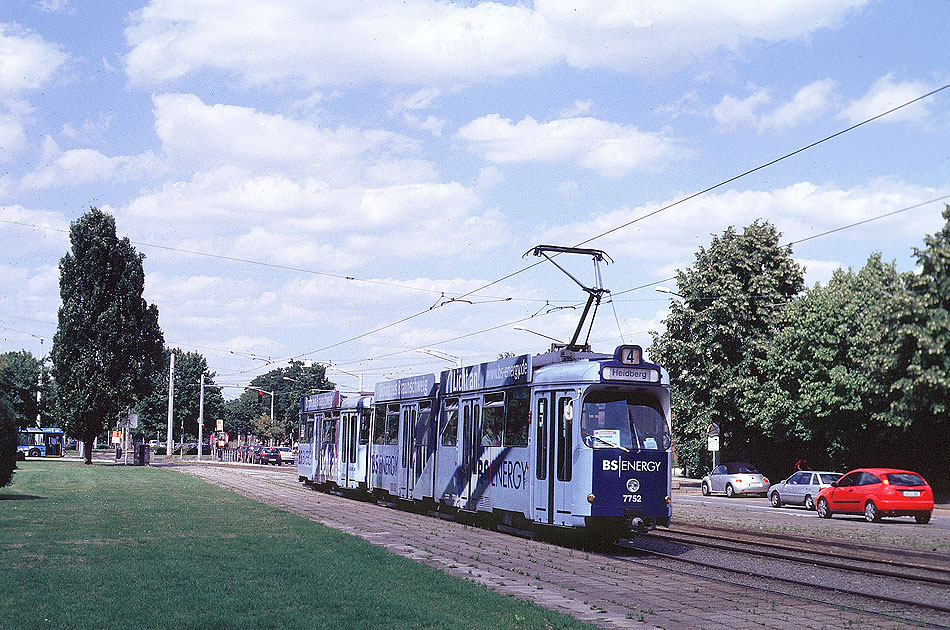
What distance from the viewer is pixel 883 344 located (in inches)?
1455

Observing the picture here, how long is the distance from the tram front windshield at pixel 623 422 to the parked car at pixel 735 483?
2881 centimetres

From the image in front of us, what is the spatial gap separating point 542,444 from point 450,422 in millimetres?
5660

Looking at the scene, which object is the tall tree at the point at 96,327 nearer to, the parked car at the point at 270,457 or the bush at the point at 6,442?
the parked car at the point at 270,457

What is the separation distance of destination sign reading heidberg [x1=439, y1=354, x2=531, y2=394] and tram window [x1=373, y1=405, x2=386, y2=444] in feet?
17.6

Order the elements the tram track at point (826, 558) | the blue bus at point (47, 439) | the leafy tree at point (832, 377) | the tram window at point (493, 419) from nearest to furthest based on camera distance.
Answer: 1. the tram track at point (826, 558)
2. the tram window at point (493, 419)
3. the leafy tree at point (832, 377)
4. the blue bus at point (47, 439)

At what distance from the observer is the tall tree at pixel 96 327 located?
54.5 meters

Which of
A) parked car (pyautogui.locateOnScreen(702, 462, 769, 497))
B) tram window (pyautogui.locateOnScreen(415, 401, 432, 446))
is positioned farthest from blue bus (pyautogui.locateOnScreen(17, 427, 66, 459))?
tram window (pyautogui.locateOnScreen(415, 401, 432, 446))

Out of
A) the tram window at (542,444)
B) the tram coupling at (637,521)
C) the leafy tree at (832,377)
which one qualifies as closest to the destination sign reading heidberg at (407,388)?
the tram window at (542,444)

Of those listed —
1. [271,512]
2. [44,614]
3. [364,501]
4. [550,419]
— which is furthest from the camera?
[364,501]

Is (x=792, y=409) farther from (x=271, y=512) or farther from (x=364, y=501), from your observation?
(x=271, y=512)

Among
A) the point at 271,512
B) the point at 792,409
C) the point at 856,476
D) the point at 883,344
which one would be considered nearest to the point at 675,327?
the point at 792,409

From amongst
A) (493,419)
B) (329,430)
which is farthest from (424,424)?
(329,430)

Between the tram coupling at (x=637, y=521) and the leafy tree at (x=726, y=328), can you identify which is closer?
the tram coupling at (x=637, y=521)

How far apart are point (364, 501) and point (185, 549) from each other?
17701 millimetres
